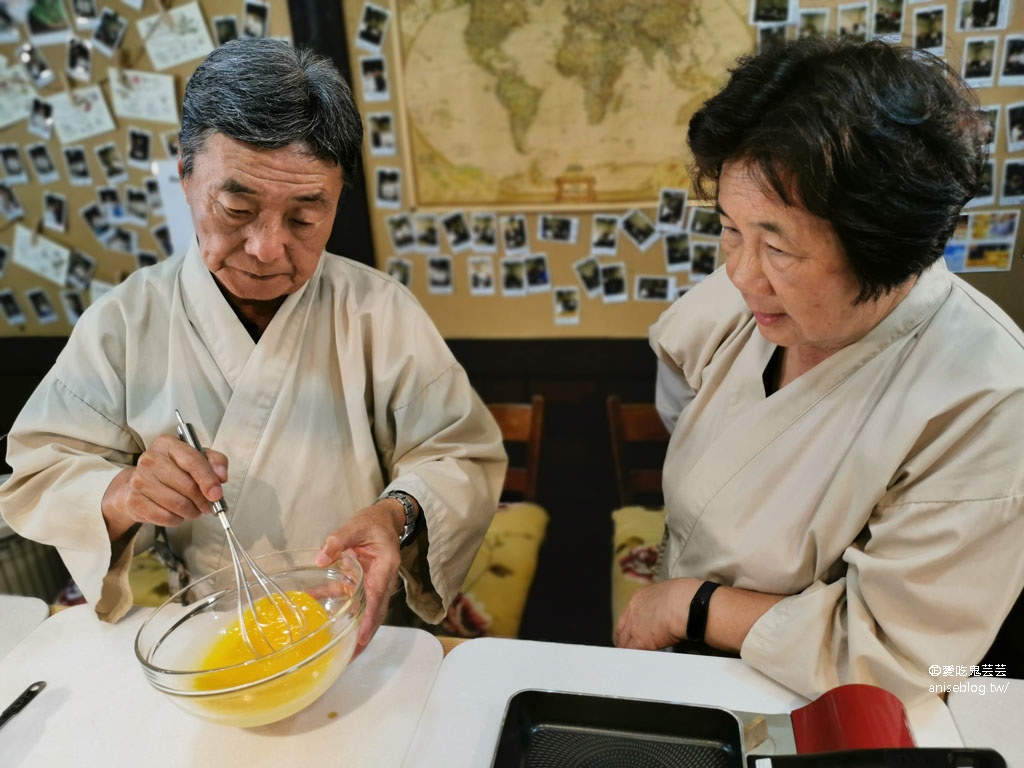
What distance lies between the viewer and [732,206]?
0.98m

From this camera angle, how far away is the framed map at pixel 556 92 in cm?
189

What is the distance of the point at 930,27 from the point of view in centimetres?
166

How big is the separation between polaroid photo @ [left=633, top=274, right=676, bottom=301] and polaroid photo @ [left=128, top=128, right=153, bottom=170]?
1531mm

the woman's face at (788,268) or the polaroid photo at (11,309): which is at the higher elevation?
the woman's face at (788,268)

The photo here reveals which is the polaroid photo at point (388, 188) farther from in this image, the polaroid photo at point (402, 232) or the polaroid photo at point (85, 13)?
the polaroid photo at point (85, 13)

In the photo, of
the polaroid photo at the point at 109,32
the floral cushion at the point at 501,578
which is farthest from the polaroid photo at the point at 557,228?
the polaroid photo at the point at 109,32

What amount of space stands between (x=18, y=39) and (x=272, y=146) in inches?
69.2

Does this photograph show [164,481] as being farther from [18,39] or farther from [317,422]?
[18,39]

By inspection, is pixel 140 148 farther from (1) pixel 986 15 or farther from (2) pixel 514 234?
(1) pixel 986 15

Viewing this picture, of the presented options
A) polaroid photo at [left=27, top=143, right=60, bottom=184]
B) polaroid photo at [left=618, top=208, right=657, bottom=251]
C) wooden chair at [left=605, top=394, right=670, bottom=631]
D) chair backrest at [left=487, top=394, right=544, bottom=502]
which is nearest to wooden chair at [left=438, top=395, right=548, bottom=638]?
chair backrest at [left=487, top=394, right=544, bottom=502]

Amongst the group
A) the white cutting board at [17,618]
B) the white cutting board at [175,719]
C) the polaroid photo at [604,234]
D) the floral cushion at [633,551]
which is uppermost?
the polaroid photo at [604,234]

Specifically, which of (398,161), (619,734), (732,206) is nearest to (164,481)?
(619,734)

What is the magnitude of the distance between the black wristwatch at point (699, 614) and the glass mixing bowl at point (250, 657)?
0.53m

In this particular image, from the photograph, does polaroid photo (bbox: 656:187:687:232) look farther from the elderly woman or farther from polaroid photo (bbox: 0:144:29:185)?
polaroid photo (bbox: 0:144:29:185)
